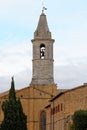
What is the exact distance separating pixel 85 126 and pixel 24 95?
3977 cm

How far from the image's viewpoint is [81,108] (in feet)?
234

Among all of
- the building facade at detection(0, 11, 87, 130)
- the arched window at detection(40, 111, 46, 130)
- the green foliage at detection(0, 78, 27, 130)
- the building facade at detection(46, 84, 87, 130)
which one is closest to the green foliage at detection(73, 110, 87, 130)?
the building facade at detection(46, 84, 87, 130)

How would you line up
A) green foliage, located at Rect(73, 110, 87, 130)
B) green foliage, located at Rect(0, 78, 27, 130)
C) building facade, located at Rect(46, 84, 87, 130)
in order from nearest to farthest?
green foliage, located at Rect(73, 110, 87, 130), building facade, located at Rect(46, 84, 87, 130), green foliage, located at Rect(0, 78, 27, 130)

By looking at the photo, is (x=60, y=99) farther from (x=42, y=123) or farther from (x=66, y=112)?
(x=42, y=123)

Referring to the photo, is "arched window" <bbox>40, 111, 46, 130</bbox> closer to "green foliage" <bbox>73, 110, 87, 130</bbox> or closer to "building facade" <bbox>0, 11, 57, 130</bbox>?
"building facade" <bbox>0, 11, 57, 130</bbox>

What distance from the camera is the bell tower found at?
105 meters

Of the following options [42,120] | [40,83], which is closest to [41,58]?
[40,83]

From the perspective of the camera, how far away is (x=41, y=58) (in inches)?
4141

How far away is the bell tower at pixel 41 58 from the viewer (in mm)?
104875

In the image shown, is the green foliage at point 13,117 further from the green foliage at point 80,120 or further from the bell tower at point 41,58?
the bell tower at point 41,58

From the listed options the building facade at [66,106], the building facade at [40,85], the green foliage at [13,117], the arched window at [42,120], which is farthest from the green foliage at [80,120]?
the arched window at [42,120]

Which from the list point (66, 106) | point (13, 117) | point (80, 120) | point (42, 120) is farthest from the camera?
point (42, 120)

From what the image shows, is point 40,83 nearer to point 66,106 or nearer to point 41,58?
point 41,58

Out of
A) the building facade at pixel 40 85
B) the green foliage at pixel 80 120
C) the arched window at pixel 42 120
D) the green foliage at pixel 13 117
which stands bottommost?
the green foliage at pixel 80 120
